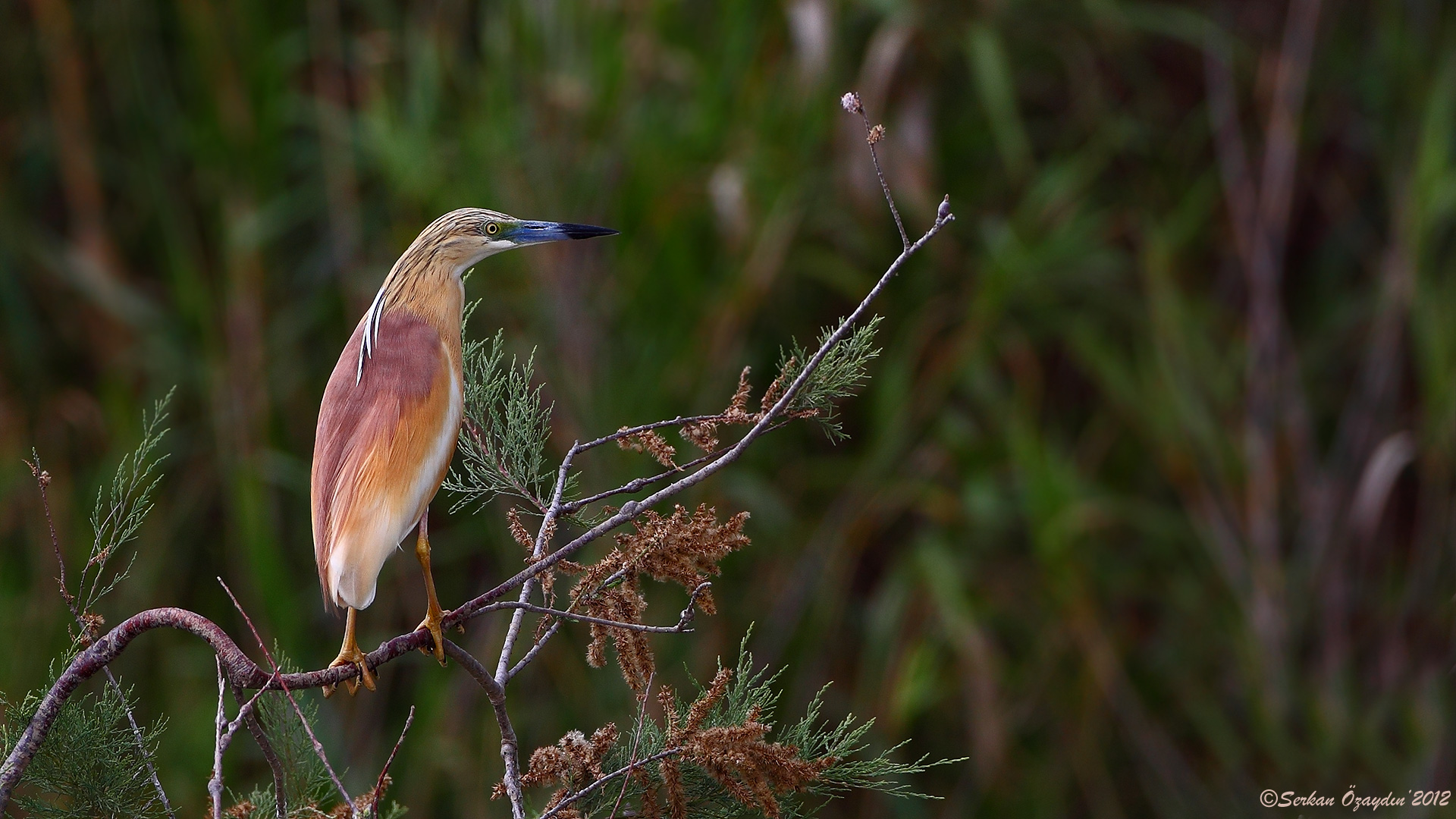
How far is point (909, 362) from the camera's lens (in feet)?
9.27

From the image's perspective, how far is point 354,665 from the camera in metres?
1.17

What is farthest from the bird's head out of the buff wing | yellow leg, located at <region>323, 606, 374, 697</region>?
yellow leg, located at <region>323, 606, 374, 697</region>

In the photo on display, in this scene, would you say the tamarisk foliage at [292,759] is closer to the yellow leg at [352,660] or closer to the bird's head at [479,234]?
the yellow leg at [352,660]

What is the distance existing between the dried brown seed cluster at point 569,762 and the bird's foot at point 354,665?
17 cm

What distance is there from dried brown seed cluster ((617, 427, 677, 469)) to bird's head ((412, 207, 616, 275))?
0.87 ft

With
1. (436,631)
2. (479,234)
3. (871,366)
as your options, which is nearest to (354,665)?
(436,631)

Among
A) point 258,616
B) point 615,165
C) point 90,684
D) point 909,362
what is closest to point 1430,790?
point 909,362

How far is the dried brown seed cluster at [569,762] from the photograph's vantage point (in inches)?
43.0

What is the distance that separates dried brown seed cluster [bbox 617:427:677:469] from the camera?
110 cm

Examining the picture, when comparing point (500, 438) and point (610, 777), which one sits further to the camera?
point (500, 438)

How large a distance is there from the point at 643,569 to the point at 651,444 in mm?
112

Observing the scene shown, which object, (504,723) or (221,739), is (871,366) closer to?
(504,723)

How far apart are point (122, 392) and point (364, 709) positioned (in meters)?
0.91

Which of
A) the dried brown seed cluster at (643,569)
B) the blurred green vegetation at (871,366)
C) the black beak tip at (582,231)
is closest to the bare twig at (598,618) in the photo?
the dried brown seed cluster at (643,569)
